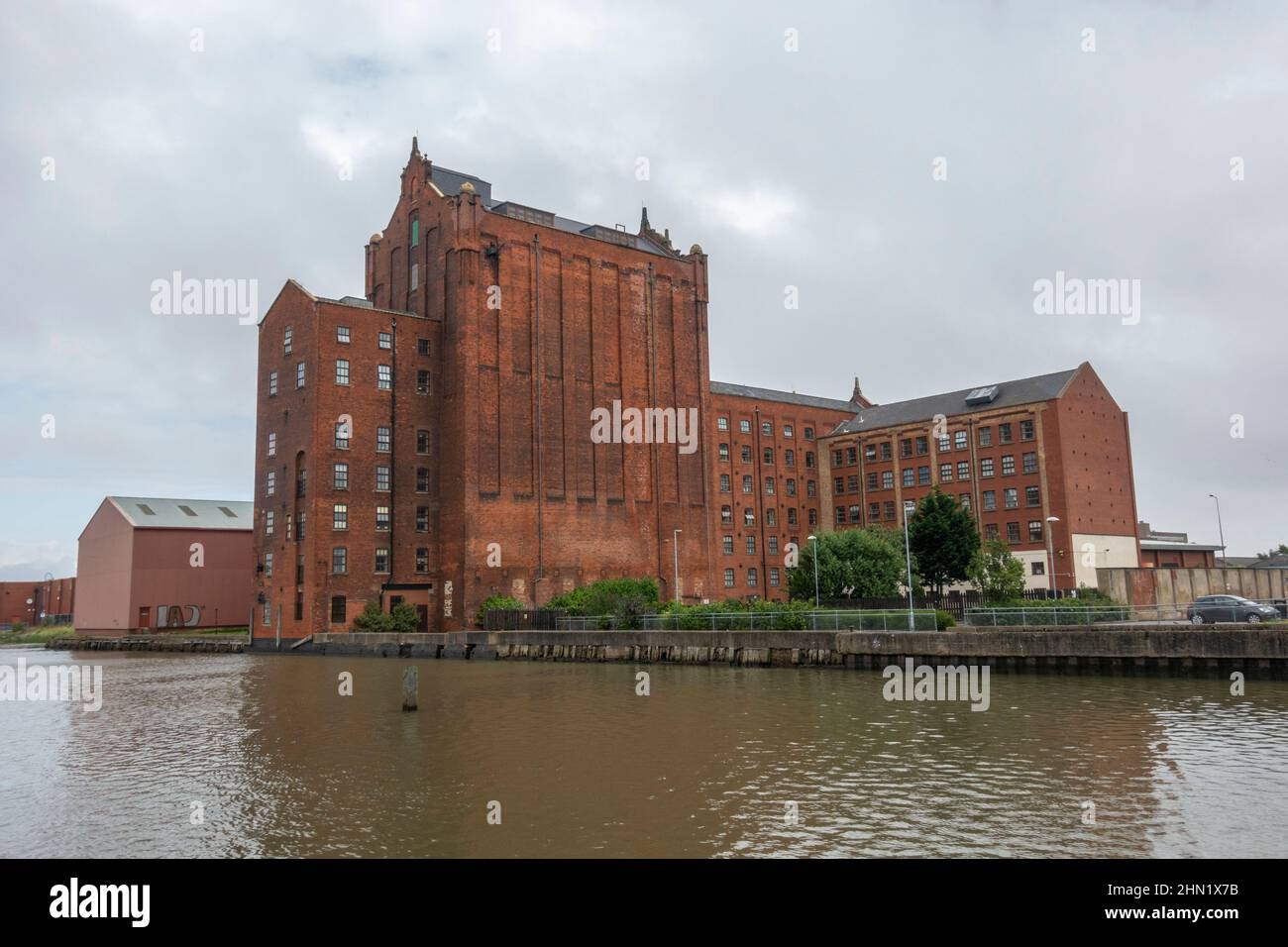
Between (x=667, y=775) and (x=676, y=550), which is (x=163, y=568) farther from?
(x=667, y=775)

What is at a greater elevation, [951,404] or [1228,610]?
[951,404]

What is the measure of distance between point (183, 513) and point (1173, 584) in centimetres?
8108

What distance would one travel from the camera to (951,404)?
251ft

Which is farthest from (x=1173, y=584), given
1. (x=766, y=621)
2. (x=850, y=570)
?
(x=766, y=621)

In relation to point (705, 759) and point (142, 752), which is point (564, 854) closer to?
point (705, 759)

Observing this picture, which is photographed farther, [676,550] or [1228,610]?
[676,550]

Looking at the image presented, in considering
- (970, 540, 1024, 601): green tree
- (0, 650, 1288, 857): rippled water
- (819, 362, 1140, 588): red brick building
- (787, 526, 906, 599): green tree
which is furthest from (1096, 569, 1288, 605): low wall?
(0, 650, 1288, 857): rippled water

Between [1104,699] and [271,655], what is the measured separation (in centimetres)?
4729

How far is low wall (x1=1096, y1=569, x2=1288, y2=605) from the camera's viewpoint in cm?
6128

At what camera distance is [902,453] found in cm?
7869

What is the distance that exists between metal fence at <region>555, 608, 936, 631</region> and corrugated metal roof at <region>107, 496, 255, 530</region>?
44.5m

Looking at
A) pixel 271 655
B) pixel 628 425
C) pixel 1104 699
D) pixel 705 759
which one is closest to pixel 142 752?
pixel 705 759

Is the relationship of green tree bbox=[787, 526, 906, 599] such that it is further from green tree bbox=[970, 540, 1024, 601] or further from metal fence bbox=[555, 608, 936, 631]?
metal fence bbox=[555, 608, 936, 631]
